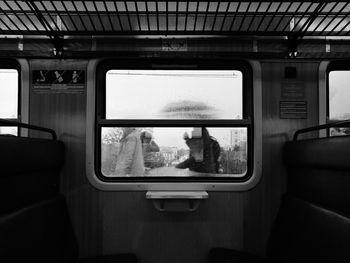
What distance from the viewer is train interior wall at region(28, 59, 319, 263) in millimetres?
2381

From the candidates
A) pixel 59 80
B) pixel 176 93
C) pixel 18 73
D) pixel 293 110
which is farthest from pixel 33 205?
pixel 293 110

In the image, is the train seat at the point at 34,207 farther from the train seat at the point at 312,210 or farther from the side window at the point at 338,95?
the side window at the point at 338,95

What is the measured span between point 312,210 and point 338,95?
116 centimetres

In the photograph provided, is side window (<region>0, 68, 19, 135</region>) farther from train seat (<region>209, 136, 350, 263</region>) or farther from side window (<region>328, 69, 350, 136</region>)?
side window (<region>328, 69, 350, 136</region>)

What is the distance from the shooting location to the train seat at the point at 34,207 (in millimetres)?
1508

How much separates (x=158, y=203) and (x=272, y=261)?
2.96 ft

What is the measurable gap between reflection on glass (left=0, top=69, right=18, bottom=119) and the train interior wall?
6.4 inches

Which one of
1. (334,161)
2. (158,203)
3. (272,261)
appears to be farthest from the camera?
(158,203)

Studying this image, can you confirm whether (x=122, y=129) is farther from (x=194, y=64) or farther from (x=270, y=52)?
(x=270, y=52)

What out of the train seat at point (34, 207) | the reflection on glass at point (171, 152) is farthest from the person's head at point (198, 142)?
the train seat at point (34, 207)

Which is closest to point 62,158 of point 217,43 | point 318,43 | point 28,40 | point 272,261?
point 28,40

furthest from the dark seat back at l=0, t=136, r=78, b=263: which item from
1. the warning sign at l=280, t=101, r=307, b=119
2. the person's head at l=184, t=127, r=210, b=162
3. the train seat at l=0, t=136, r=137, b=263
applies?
the warning sign at l=280, t=101, r=307, b=119

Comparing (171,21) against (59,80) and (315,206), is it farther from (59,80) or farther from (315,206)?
(315,206)

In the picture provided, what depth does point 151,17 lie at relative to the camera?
7.47 ft
